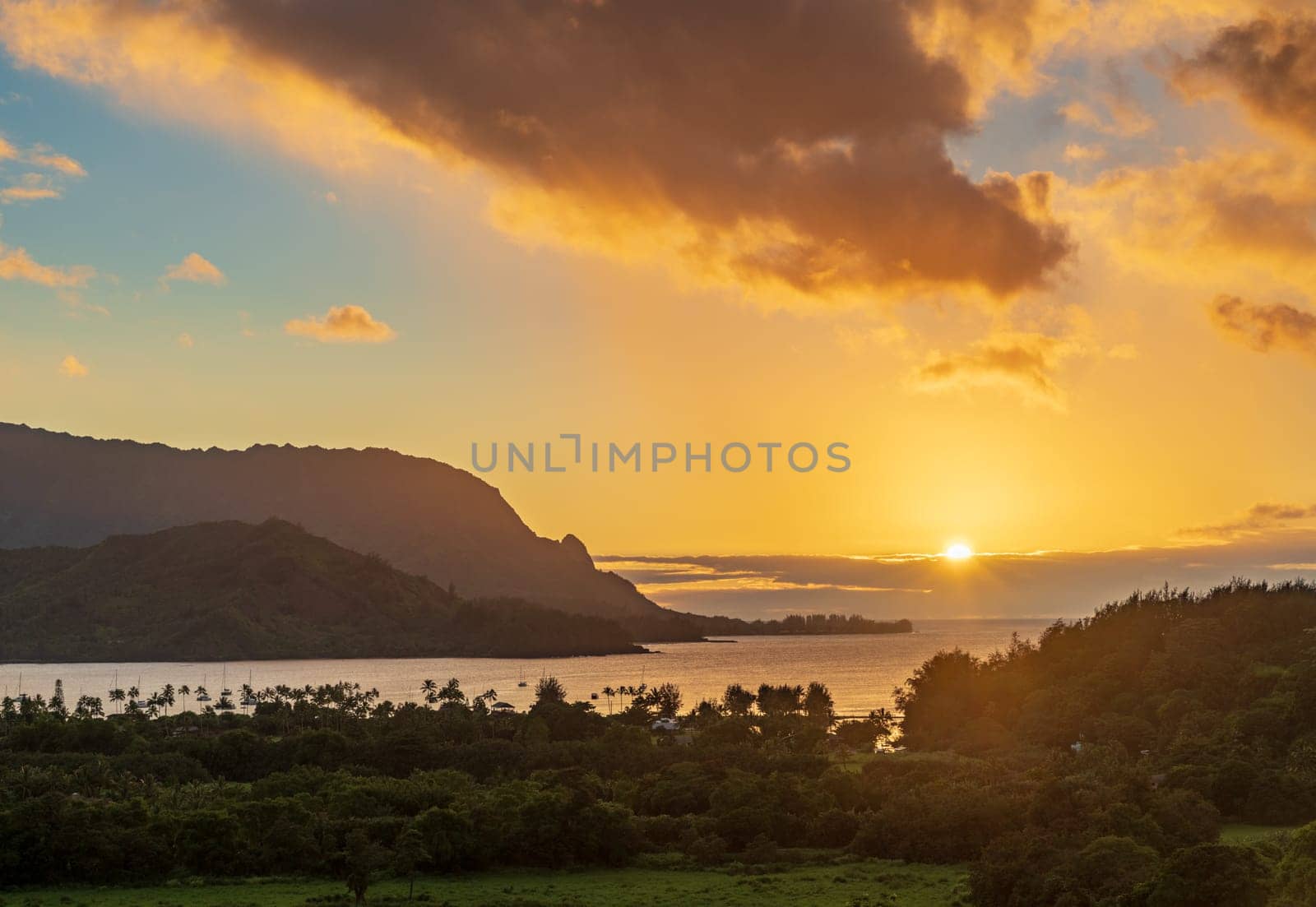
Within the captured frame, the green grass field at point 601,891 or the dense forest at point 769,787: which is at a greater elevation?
the dense forest at point 769,787

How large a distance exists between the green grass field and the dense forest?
1.64 metres

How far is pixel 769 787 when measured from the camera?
205ft

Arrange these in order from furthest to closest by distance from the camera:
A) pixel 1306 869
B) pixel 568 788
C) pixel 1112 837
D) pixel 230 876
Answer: pixel 568 788, pixel 230 876, pixel 1112 837, pixel 1306 869

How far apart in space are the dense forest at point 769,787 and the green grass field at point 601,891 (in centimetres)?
164

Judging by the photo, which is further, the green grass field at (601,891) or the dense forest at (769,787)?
the dense forest at (769,787)

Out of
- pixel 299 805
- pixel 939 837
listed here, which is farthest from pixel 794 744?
pixel 299 805

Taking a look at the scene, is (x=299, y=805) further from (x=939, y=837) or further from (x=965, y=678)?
(x=965, y=678)

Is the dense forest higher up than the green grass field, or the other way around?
the dense forest

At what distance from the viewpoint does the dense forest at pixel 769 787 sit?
1946 inches

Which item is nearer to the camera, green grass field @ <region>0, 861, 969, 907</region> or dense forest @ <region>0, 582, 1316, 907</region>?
green grass field @ <region>0, 861, 969, 907</region>

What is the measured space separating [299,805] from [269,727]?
6210cm

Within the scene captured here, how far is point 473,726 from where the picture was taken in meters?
96.8

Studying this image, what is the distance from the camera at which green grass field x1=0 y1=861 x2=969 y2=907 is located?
152ft

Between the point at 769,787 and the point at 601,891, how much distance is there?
1583 cm
